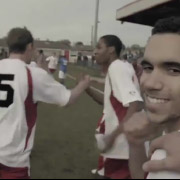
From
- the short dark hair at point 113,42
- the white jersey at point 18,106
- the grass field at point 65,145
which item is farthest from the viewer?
the grass field at point 65,145

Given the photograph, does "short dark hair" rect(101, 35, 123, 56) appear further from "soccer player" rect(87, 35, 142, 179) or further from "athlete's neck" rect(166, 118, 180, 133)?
"athlete's neck" rect(166, 118, 180, 133)

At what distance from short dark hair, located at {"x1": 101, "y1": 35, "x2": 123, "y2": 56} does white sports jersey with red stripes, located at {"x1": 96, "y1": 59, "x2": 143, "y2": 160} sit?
61 centimetres

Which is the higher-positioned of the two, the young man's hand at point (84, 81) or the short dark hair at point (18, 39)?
the short dark hair at point (18, 39)

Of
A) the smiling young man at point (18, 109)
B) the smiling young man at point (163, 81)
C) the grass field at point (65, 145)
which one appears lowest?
the grass field at point (65, 145)

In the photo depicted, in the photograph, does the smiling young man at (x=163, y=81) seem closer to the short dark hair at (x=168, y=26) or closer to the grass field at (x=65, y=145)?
the short dark hair at (x=168, y=26)

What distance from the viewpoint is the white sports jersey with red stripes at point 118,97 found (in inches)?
143

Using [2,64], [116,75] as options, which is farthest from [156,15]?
[2,64]

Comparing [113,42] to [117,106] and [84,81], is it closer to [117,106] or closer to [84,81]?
[84,81]

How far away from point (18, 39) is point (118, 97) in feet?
3.63

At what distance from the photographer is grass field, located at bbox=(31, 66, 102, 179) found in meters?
5.69

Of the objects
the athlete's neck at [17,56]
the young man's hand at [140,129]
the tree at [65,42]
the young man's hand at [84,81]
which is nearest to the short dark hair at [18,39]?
the athlete's neck at [17,56]

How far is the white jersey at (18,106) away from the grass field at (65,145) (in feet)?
5.28

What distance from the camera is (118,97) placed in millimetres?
3789

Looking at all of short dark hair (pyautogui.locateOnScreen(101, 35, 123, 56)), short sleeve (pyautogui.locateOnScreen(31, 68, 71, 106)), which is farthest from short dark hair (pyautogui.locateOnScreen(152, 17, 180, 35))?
short dark hair (pyautogui.locateOnScreen(101, 35, 123, 56))
